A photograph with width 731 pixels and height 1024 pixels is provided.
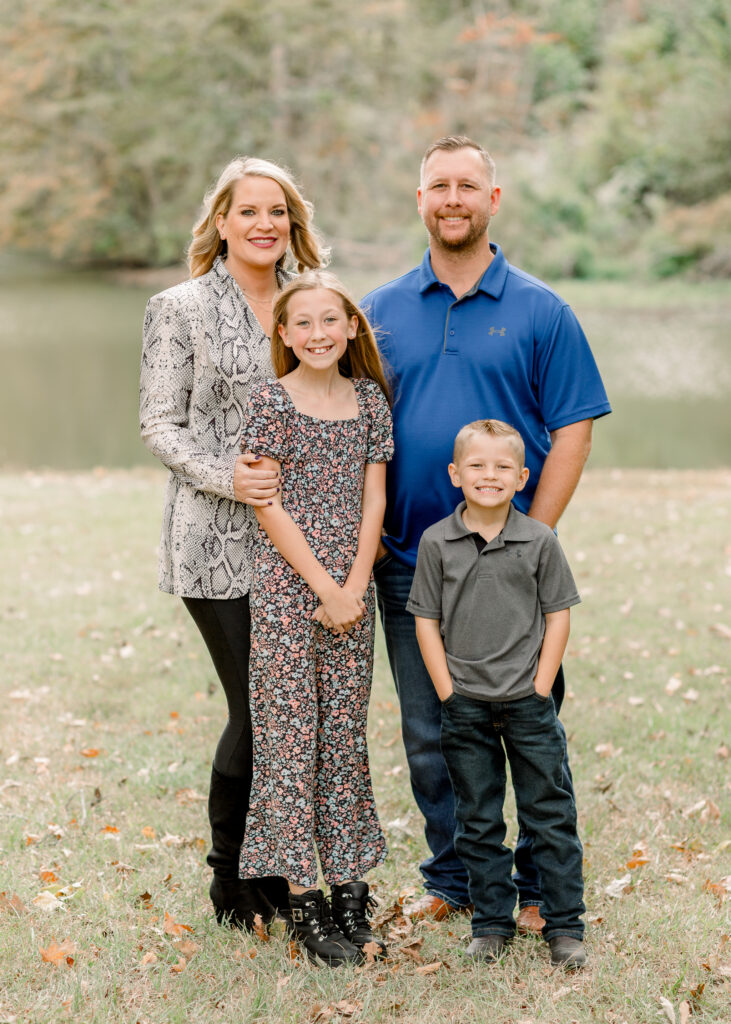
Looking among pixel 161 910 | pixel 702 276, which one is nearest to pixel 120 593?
pixel 161 910

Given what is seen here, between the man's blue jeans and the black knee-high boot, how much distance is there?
21.3 inches

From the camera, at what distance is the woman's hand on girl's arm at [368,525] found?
124 inches

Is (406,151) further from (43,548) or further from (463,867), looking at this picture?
(463,867)

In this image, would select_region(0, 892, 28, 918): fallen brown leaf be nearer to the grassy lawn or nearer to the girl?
the grassy lawn

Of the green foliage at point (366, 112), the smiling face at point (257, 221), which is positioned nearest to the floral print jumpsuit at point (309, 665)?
the smiling face at point (257, 221)

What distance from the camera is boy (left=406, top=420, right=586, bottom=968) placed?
3.09m

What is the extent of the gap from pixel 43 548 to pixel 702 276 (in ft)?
81.2

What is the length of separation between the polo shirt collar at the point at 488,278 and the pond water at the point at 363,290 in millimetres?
11888

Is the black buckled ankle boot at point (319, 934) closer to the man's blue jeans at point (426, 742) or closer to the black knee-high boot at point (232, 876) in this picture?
the black knee-high boot at point (232, 876)

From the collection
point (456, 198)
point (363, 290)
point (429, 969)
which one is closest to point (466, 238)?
point (456, 198)

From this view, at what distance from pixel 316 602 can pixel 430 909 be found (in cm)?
121

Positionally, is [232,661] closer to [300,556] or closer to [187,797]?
[300,556]

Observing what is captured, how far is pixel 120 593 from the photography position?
748 centimetres

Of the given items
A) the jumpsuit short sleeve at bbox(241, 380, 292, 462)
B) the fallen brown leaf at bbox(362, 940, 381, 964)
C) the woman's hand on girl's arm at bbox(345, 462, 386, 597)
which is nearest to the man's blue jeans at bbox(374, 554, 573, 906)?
the woman's hand on girl's arm at bbox(345, 462, 386, 597)
